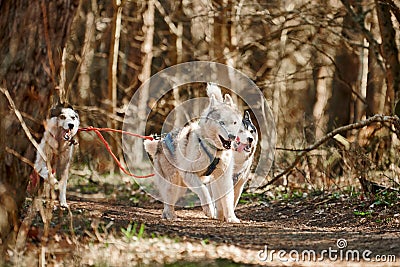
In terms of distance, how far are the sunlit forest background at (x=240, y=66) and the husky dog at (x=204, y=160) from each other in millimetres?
1761

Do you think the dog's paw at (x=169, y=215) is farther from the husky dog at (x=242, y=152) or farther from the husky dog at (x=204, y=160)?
the husky dog at (x=242, y=152)

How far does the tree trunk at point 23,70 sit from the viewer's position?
714 cm

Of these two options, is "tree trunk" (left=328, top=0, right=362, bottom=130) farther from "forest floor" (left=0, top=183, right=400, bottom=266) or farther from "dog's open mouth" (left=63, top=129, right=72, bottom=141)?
"dog's open mouth" (left=63, top=129, right=72, bottom=141)

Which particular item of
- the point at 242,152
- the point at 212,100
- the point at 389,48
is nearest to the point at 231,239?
the point at 212,100

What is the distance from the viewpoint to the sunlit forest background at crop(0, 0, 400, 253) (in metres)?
7.17

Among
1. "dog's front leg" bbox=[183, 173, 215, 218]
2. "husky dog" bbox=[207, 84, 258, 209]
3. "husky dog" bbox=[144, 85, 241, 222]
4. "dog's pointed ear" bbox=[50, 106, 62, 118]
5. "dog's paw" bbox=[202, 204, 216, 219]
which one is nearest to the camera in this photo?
"dog's front leg" bbox=[183, 173, 215, 218]

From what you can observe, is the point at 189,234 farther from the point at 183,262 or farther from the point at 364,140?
the point at 364,140

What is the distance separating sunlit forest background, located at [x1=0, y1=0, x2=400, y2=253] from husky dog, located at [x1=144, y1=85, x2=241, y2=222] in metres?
1.76

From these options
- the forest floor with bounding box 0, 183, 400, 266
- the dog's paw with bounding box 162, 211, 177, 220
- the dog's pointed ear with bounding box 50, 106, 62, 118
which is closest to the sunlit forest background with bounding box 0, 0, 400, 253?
the dog's pointed ear with bounding box 50, 106, 62, 118

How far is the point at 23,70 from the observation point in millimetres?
7145

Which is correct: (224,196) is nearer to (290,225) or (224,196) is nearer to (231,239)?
(290,225)

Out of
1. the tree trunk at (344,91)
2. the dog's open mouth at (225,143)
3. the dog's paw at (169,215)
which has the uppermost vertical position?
the tree trunk at (344,91)

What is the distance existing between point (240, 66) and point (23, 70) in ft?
42.3

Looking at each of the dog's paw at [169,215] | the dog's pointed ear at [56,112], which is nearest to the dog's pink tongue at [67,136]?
the dog's pointed ear at [56,112]
